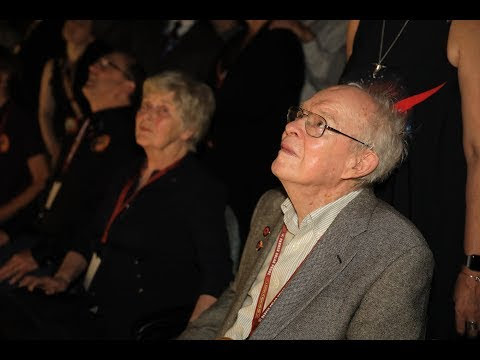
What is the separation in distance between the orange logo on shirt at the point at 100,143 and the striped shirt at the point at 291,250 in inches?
64.6

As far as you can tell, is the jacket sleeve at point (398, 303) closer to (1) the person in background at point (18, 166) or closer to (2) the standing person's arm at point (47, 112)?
(1) the person in background at point (18, 166)

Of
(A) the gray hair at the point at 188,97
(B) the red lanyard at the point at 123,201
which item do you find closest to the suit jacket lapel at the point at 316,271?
(B) the red lanyard at the point at 123,201

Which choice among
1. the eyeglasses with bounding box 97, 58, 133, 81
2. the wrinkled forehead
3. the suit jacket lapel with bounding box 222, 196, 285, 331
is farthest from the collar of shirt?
the eyeglasses with bounding box 97, 58, 133, 81

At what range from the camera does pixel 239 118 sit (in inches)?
125

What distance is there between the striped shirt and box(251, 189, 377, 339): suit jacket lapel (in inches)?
4.0

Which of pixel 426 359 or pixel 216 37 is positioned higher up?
pixel 216 37

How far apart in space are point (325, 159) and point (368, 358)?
2.30 ft

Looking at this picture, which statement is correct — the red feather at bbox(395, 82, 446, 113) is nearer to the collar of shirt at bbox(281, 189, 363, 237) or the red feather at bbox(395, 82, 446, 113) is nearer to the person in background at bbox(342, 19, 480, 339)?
the person in background at bbox(342, 19, 480, 339)

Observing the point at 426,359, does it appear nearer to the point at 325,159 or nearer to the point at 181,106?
the point at 325,159

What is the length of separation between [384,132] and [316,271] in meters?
0.56

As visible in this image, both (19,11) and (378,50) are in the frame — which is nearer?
(378,50)

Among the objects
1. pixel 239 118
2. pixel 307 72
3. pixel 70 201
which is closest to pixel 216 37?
pixel 307 72

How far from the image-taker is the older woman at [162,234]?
252cm

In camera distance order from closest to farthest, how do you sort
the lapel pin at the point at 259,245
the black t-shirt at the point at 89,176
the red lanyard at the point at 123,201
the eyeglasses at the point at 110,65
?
the lapel pin at the point at 259,245
the red lanyard at the point at 123,201
the black t-shirt at the point at 89,176
the eyeglasses at the point at 110,65
